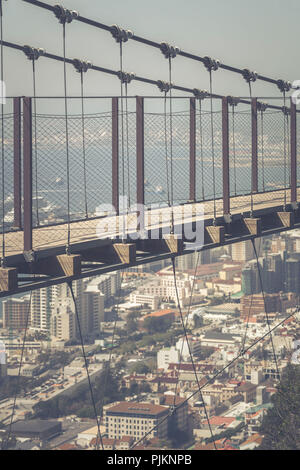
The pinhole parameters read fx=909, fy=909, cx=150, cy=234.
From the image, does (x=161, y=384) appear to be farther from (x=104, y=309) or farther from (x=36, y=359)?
(x=104, y=309)

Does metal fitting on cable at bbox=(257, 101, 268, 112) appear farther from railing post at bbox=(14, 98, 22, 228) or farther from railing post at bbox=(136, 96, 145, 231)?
railing post at bbox=(14, 98, 22, 228)

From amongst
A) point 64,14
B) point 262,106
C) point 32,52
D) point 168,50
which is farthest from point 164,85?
point 64,14

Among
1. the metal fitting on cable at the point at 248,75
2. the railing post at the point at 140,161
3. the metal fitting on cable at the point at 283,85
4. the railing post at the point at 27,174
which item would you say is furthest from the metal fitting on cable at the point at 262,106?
the railing post at the point at 27,174

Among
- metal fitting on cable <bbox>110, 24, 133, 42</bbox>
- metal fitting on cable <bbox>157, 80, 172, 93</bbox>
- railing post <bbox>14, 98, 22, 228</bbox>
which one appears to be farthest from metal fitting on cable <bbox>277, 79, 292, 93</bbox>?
railing post <bbox>14, 98, 22, 228</bbox>

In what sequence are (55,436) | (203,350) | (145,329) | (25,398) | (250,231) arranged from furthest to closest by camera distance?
(145,329) → (203,350) → (25,398) → (55,436) → (250,231)

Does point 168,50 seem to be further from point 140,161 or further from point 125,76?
point 140,161

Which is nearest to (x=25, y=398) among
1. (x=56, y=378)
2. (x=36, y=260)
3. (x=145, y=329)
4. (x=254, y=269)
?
(x=56, y=378)

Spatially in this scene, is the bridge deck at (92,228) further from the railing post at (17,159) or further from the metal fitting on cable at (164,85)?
the metal fitting on cable at (164,85)
